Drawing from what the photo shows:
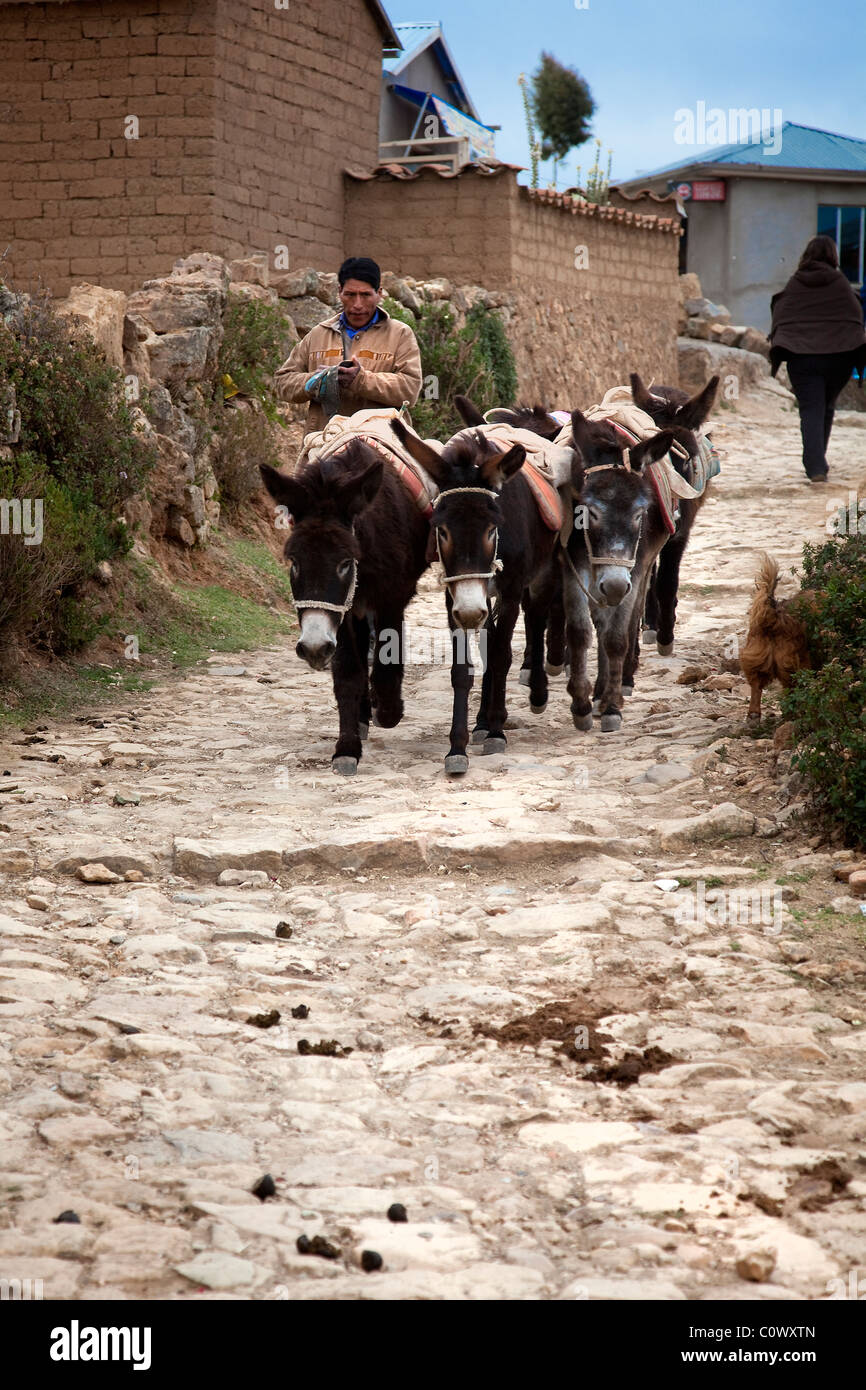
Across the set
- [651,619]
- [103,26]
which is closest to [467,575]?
[651,619]

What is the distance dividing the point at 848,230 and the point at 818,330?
1854cm

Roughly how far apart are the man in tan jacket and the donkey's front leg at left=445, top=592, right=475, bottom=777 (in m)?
1.48

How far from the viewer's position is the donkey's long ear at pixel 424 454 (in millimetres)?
6363

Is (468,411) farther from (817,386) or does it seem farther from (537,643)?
(817,386)

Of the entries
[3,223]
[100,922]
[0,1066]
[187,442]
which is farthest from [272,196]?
[0,1066]

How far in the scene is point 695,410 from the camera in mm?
8258

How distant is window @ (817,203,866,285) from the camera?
30703mm

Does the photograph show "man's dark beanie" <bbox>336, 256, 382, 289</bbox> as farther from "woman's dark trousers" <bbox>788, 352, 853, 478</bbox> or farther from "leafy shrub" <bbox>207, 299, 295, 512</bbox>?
"woman's dark trousers" <bbox>788, 352, 853, 478</bbox>

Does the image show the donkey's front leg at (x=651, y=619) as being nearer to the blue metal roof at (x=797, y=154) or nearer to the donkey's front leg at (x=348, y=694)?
the donkey's front leg at (x=348, y=694)

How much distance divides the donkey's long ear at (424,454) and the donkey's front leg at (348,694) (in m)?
0.78

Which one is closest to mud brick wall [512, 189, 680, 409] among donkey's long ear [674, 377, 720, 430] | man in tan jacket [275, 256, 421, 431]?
donkey's long ear [674, 377, 720, 430]

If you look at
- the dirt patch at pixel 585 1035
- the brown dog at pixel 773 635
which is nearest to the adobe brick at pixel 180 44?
the brown dog at pixel 773 635

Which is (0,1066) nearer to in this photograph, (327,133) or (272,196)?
(272,196)
